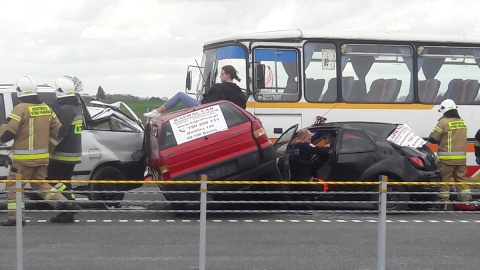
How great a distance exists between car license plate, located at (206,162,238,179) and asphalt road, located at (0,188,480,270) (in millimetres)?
656

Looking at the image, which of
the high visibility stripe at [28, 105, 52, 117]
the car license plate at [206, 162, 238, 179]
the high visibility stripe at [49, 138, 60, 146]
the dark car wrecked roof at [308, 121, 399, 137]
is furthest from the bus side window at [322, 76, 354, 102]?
the high visibility stripe at [28, 105, 52, 117]

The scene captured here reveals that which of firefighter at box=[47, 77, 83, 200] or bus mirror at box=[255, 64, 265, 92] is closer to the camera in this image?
firefighter at box=[47, 77, 83, 200]

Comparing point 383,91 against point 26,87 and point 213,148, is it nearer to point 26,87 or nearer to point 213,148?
point 213,148

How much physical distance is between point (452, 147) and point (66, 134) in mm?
6402

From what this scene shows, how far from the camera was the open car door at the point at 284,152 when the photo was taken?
13453mm

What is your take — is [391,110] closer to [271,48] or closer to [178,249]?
[271,48]

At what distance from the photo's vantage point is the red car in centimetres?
1241

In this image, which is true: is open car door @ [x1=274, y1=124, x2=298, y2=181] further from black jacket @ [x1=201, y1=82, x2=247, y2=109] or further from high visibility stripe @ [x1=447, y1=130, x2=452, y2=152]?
high visibility stripe @ [x1=447, y1=130, x2=452, y2=152]

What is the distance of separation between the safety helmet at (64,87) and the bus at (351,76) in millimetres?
4796

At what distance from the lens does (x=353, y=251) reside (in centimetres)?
1018

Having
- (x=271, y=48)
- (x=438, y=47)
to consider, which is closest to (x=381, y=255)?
(x=271, y=48)

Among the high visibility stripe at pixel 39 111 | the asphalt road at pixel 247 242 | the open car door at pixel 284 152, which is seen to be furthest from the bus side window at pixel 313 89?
the high visibility stripe at pixel 39 111

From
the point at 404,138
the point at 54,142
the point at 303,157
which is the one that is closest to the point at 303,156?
the point at 303,157

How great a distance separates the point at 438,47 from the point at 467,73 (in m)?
0.79
